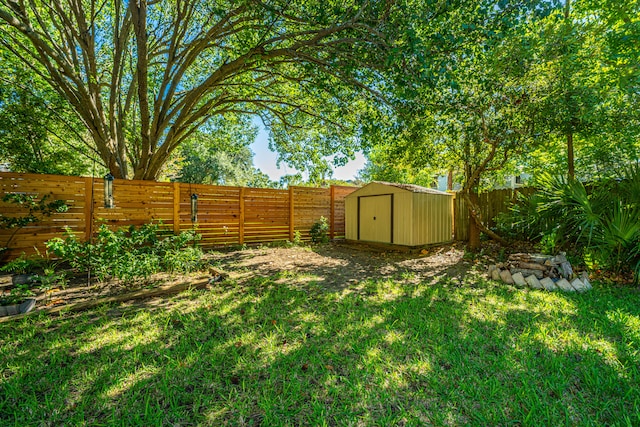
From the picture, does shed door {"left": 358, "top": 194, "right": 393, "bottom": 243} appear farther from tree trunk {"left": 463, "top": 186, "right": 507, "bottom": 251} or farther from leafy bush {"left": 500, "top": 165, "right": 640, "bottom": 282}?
leafy bush {"left": 500, "top": 165, "right": 640, "bottom": 282}

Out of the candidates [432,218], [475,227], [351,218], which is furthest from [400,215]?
[351,218]

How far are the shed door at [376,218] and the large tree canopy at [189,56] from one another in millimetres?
1654

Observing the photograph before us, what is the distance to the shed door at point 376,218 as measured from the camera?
7.38m

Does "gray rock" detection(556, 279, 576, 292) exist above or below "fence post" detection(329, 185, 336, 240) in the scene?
below

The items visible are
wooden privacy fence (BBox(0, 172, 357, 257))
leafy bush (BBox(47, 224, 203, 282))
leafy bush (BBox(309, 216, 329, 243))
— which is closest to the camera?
leafy bush (BBox(47, 224, 203, 282))

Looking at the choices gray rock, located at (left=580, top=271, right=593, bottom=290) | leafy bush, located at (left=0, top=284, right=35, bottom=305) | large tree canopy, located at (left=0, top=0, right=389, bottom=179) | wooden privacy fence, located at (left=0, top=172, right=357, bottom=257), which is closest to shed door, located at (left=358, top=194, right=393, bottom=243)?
wooden privacy fence, located at (left=0, top=172, right=357, bottom=257)

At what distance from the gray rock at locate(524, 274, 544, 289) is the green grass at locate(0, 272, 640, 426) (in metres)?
0.62

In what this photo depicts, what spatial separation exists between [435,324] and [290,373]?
152cm

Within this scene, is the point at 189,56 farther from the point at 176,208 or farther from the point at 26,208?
the point at 26,208

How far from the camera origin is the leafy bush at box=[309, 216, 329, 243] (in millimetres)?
8641

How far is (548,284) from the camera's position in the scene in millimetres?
3783

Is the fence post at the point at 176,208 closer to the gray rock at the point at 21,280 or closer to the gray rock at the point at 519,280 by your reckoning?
the gray rock at the point at 21,280

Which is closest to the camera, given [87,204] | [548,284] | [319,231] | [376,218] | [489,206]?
[548,284]

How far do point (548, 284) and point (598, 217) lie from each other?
1.23 m
